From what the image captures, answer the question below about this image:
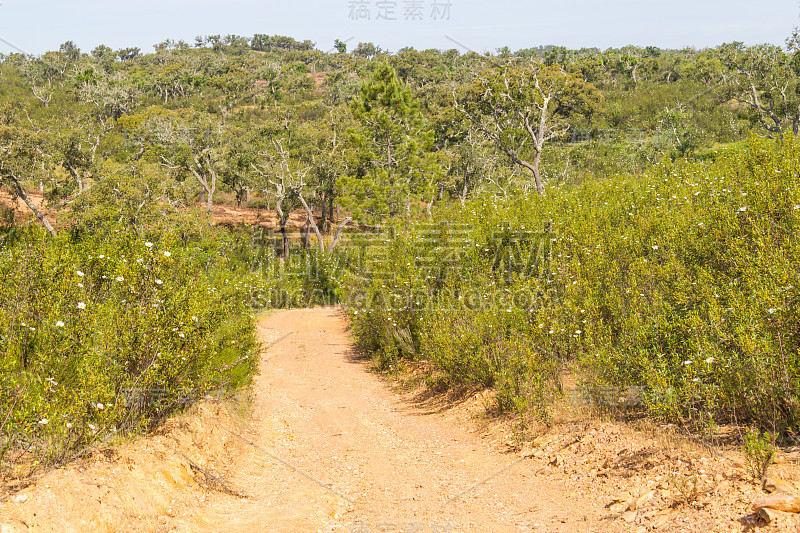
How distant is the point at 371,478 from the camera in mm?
6438

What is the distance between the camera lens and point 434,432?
330 inches

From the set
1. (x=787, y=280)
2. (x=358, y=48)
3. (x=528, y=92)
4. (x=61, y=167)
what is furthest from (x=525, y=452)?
(x=358, y=48)

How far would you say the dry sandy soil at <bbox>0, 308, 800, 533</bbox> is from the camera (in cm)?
431

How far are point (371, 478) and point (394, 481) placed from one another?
0.91 feet

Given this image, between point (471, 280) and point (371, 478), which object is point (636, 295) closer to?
point (371, 478)

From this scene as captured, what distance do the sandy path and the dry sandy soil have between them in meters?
0.02

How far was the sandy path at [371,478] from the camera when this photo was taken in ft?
16.3

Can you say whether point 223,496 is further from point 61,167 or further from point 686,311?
point 61,167

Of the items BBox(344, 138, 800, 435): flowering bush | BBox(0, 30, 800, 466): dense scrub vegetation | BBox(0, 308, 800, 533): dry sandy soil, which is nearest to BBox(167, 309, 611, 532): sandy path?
BBox(0, 308, 800, 533): dry sandy soil

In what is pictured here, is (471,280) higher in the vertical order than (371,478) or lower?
higher

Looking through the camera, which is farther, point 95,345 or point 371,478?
point 371,478

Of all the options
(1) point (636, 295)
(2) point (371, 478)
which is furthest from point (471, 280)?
(2) point (371, 478)

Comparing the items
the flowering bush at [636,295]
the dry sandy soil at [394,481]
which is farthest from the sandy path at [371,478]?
the flowering bush at [636,295]

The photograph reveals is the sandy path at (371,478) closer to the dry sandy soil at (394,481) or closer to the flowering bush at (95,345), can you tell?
the dry sandy soil at (394,481)
